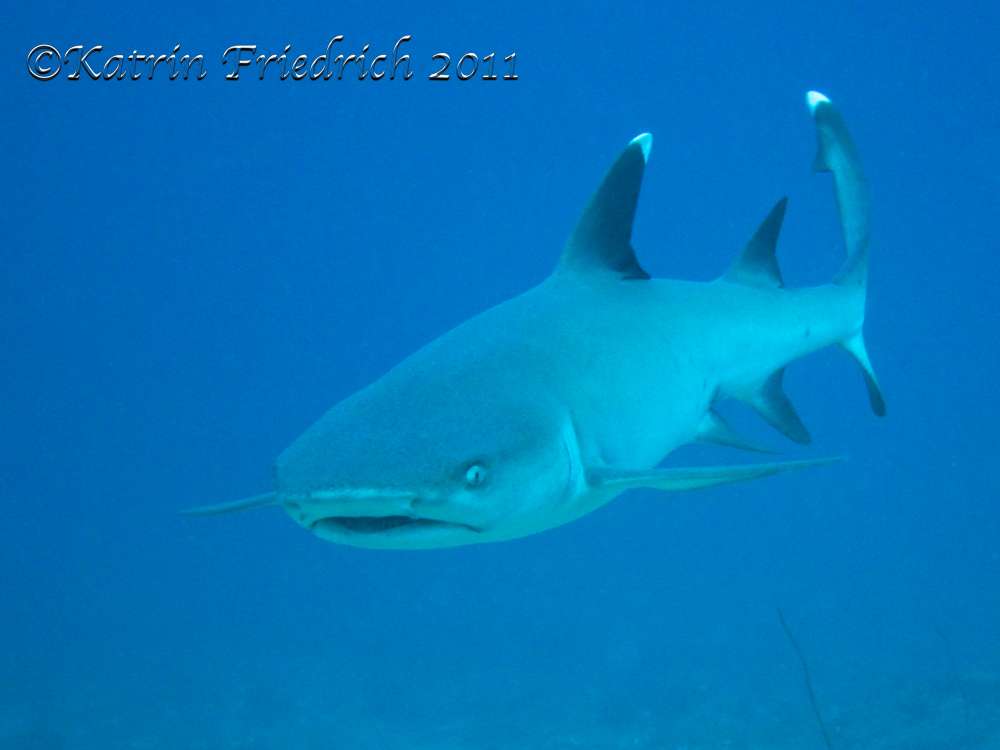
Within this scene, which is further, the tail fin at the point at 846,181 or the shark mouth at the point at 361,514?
the tail fin at the point at 846,181

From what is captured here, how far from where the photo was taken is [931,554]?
24.0 meters

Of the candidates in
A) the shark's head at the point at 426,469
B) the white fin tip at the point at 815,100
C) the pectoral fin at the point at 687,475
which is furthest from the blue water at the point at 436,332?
the shark's head at the point at 426,469

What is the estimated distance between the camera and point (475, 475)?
2.41 meters

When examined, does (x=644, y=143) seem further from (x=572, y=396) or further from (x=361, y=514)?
(x=361, y=514)

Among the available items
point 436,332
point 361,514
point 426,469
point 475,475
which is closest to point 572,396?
point 475,475

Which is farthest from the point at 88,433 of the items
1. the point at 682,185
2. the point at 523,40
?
the point at 682,185

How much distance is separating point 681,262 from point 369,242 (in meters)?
33.0

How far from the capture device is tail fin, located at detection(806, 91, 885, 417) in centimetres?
512

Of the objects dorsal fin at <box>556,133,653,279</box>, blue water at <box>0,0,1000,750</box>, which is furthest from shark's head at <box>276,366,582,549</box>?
blue water at <box>0,0,1000,750</box>

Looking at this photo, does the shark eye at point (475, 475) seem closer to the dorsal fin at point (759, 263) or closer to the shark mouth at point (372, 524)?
the shark mouth at point (372, 524)

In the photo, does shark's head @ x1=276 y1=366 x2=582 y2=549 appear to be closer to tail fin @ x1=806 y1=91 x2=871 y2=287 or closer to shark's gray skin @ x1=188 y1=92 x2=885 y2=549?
shark's gray skin @ x1=188 y1=92 x2=885 y2=549

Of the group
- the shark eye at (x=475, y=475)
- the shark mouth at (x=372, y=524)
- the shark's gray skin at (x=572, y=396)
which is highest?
the shark's gray skin at (x=572, y=396)

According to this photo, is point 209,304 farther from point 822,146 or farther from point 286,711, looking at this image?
point 822,146

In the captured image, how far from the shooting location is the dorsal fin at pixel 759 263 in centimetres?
457
